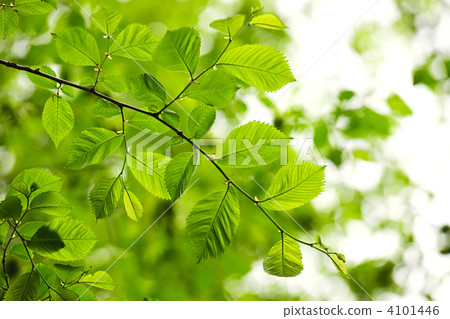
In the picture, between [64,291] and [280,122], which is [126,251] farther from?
[64,291]

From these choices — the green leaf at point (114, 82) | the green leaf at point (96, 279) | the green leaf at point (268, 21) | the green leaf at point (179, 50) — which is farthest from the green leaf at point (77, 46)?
the green leaf at point (96, 279)

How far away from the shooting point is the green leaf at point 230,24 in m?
0.55

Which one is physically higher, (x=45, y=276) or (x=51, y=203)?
(x=51, y=203)

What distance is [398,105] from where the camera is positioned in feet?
5.19

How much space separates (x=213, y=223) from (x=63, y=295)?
12.4 inches

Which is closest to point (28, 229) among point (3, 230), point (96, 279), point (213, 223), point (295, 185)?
point (3, 230)

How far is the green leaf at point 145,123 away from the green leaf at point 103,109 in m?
0.04

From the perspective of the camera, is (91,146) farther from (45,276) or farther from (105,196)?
(45,276)

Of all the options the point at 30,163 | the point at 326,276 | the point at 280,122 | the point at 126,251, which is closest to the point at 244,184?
Answer: the point at 280,122

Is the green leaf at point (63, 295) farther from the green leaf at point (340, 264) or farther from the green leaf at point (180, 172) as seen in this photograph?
the green leaf at point (340, 264)

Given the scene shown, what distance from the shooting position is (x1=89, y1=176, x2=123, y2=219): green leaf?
1.97 ft

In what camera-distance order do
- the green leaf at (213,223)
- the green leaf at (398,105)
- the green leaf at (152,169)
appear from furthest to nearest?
the green leaf at (398,105) < the green leaf at (152,169) < the green leaf at (213,223)

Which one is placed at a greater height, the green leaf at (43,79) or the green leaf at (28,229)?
the green leaf at (43,79)

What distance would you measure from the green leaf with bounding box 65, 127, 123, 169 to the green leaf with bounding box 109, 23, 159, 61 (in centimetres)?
14
